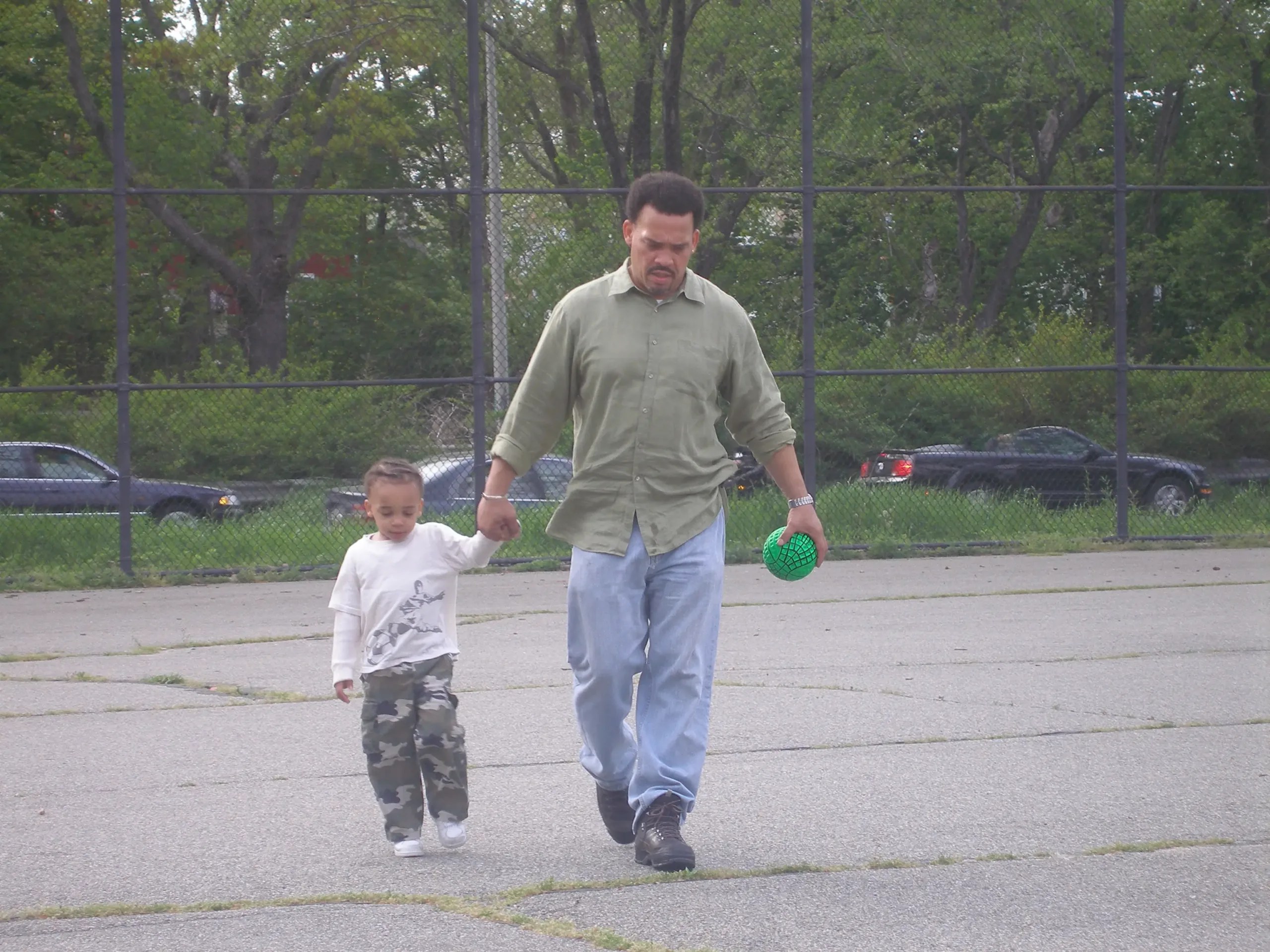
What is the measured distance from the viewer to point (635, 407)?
4297mm

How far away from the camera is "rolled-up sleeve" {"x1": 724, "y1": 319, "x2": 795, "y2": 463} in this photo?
14.6 ft

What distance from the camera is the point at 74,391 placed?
1199 cm

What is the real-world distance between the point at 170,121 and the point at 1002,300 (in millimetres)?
13548

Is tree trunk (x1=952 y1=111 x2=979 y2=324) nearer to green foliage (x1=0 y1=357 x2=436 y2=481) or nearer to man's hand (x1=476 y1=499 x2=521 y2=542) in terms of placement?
green foliage (x1=0 y1=357 x2=436 y2=481)

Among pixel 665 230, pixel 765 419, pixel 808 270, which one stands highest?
pixel 808 270

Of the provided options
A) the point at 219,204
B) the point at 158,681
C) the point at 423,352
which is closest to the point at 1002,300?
the point at 423,352

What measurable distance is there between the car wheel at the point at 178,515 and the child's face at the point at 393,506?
7.97 m

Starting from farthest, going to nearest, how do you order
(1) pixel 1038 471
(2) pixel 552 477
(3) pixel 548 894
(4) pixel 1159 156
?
(4) pixel 1159 156 → (1) pixel 1038 471 → (2) pixel 552 477 → (3) pixel 548 894

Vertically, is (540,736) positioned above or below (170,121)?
below

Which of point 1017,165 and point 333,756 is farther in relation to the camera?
point 1017,165

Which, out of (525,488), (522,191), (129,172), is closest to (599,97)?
(522,191)

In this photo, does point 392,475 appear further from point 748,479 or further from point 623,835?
point 748,479

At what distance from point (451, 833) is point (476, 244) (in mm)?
7974

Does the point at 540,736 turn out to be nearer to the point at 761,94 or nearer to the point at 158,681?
the point at 158,681
